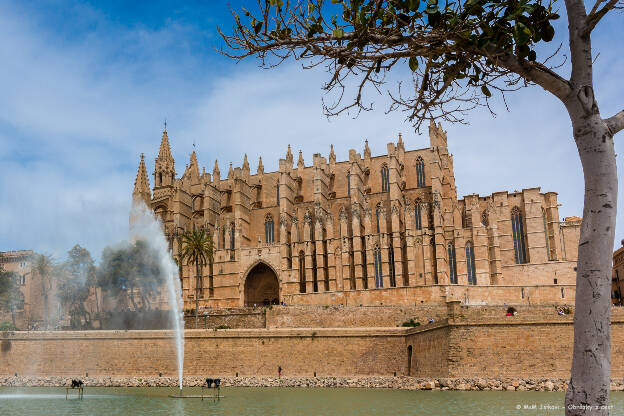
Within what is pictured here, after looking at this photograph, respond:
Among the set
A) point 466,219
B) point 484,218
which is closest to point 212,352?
point 466,219

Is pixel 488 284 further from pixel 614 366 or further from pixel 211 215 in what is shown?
pixel 211 215

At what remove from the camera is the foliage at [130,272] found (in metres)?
45.3

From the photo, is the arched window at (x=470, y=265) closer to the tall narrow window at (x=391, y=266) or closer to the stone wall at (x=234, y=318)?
the tall narrow window at (x=391, y=266)

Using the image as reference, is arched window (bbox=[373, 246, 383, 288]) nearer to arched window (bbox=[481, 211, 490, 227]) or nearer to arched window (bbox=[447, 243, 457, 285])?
arched window (bbox=[447, 243, 457, 285])

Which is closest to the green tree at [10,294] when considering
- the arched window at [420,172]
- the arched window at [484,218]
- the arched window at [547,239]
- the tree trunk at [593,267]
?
the arched window at [420,172]

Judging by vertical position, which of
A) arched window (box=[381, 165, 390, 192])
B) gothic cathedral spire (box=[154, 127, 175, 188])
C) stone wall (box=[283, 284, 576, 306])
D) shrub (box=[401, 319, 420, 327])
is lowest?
shrub (box=[401, 319, 420, 327])

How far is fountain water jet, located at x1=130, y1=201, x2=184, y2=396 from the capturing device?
3463cm

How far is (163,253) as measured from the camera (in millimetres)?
44344

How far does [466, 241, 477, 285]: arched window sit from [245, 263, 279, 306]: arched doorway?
1540 cm

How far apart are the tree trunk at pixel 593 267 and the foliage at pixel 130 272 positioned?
1731 inches

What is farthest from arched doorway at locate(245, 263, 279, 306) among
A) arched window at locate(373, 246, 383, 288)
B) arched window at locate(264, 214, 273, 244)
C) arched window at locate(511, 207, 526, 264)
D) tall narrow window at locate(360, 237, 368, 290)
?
arched window at locate(511, 207, 526, 264)

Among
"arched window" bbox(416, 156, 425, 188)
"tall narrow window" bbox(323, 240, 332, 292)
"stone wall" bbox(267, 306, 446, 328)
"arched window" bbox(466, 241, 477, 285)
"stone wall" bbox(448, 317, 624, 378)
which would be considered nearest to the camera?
"stone wall" bbox(448, 317, 624, 378)

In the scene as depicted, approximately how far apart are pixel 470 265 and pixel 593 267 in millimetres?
41736

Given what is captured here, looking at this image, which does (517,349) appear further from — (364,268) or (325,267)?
(325,267)
